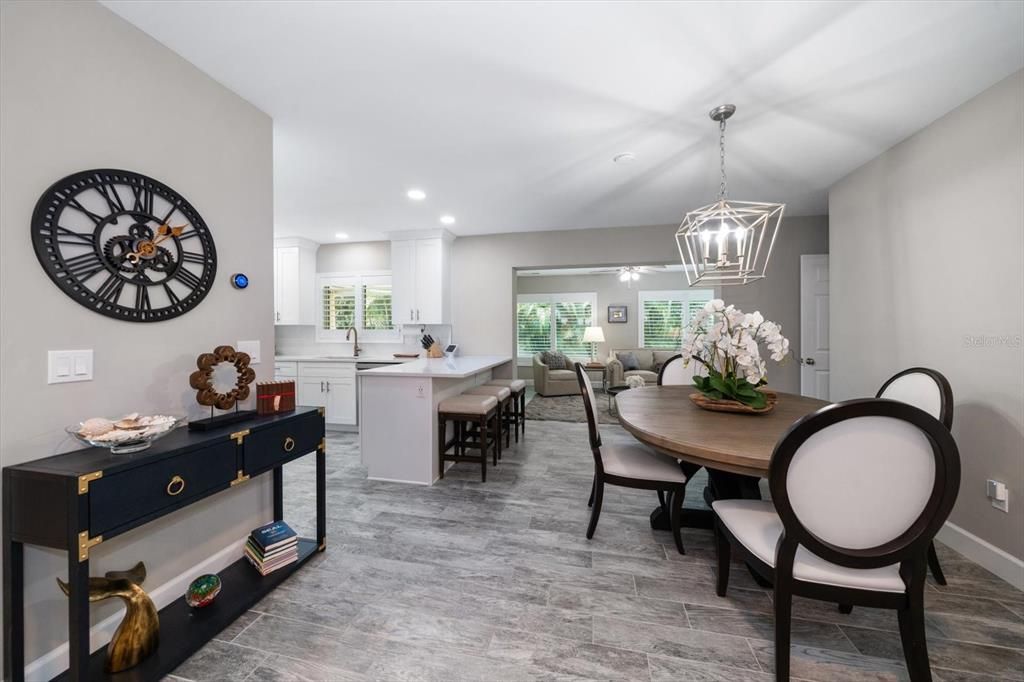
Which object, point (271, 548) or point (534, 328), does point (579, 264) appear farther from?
point (271, 548)

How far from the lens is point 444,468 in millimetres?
3336

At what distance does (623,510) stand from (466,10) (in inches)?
115

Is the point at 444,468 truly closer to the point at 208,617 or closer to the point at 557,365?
the point at 208,617

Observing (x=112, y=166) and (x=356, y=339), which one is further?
(x=356, y=339)

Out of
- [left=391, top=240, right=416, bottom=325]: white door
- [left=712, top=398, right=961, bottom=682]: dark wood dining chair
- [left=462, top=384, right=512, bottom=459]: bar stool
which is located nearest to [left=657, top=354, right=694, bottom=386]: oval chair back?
[left=462, top=384, right=512, bottom=459]: bar stool

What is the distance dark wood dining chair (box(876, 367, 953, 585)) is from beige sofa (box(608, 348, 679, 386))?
4.94 meters

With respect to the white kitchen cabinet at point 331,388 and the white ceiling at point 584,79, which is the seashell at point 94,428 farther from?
the white kitchen cabinet at point 331,388

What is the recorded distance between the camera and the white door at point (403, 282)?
4.90 metres

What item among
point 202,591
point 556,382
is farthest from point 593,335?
point 202,591

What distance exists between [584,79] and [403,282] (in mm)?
3524

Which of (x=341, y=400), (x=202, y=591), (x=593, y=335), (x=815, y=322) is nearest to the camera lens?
(x=202, y=591)

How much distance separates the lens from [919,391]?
191 centimetres

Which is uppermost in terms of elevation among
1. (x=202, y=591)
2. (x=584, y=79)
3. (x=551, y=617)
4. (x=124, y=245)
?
(x=584, y=79)

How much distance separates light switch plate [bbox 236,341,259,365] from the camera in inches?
80.7
